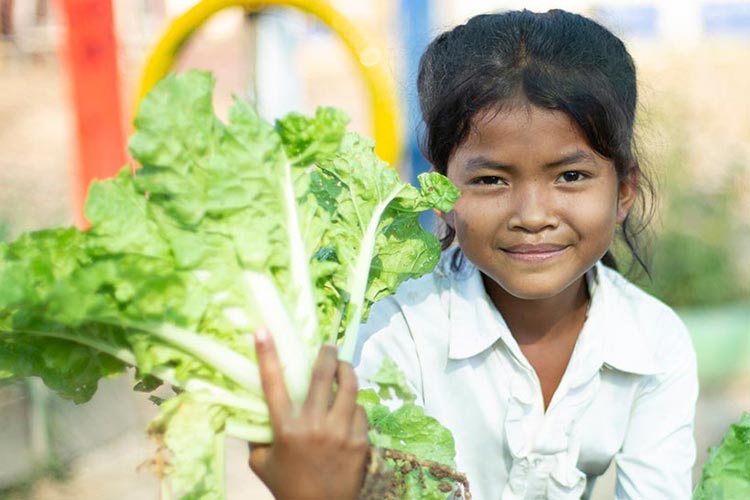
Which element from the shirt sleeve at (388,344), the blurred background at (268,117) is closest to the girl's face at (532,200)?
the shirt sleeve at (388,344)

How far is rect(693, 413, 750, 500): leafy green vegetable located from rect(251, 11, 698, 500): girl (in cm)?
19

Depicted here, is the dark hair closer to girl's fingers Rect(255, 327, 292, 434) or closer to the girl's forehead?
the girl's forehead

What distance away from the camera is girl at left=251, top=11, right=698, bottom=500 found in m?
2.25

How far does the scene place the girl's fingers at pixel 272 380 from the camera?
1.62m

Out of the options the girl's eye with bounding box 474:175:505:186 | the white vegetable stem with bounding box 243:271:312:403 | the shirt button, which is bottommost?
the shirt button

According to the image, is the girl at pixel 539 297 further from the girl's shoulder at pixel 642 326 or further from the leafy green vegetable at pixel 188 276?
the leafy green vegetable at pixel 188 276

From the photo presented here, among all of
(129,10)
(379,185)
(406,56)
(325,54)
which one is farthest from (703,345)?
(325,54)

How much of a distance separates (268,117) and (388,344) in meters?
2.37

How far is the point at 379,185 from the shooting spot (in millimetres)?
1972

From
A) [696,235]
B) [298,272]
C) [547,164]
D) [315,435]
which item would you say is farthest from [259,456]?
[696,235]

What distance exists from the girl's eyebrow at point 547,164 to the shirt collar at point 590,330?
0.40m

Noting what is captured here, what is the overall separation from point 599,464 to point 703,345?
99.4 inches

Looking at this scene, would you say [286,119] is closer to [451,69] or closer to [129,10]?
[451,69]

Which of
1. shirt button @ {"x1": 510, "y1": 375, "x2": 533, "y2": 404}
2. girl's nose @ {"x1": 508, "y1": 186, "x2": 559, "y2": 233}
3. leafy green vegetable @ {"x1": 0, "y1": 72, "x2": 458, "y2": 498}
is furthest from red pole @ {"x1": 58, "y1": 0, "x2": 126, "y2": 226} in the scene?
leafy green vegetable @ {"x1": 0, "y1": 72, "x2": 458, "y2": 498}
